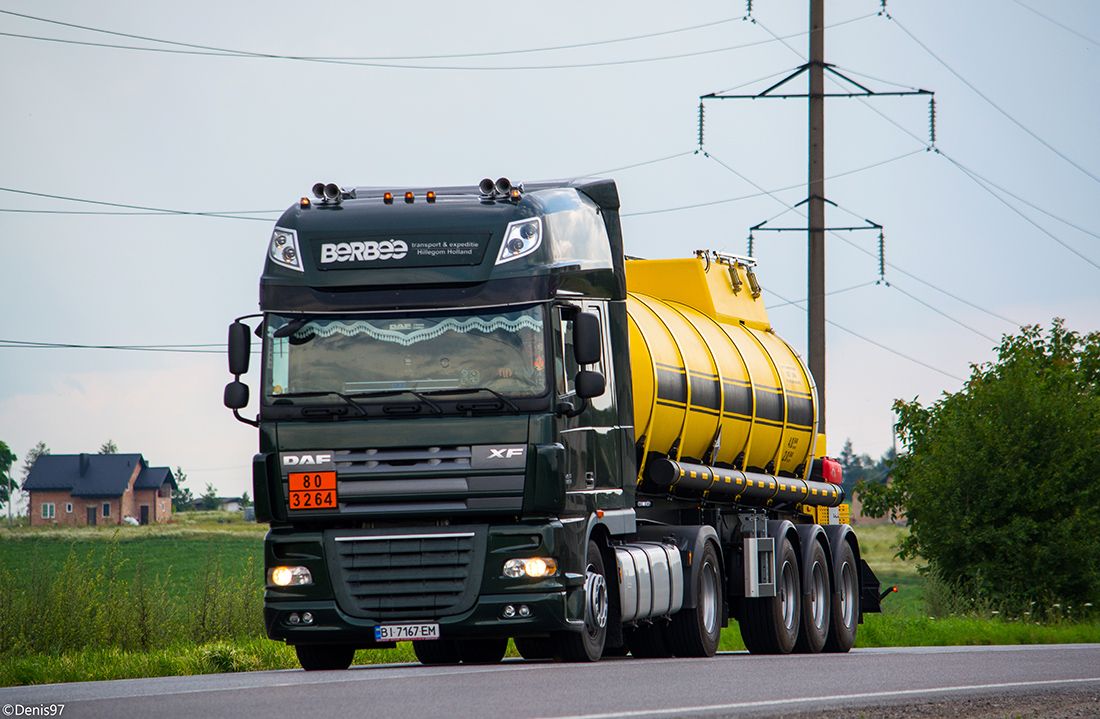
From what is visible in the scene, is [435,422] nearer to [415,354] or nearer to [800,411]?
[415,354]

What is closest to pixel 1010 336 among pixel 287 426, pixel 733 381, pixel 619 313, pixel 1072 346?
pixel 1072 346

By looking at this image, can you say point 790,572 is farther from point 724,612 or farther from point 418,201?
point 418,201

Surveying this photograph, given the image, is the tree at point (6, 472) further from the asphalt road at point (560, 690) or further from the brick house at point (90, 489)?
the asphalt road at point (560, 690)

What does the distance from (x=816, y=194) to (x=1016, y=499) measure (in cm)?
1029

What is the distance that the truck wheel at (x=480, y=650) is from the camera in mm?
15711

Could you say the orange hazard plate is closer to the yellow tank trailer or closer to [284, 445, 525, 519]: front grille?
[284, 445, 525, 519]: front grille

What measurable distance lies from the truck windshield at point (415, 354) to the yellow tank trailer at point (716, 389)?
2.72 metres

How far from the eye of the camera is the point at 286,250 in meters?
12.2

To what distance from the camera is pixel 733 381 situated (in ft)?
55.1

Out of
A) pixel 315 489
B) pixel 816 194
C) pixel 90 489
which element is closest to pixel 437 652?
pixel 315 489

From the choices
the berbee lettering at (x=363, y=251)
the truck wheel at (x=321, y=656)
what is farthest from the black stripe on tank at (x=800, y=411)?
the berbee lettering at (x=363, y=251)

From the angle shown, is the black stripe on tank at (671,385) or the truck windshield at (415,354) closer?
the truck windshield at (415,354)

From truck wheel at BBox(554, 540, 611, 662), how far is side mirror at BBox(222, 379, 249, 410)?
308 cm

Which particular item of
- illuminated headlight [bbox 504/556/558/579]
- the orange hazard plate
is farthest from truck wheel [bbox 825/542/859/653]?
the orange hazard plate
